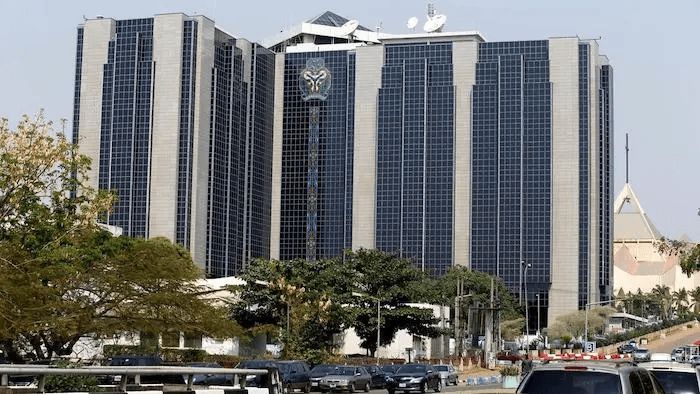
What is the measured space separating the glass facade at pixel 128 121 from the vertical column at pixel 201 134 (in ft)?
22.9

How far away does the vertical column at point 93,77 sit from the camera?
167375 millimetres

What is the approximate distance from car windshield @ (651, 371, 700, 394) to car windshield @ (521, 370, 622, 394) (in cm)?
611

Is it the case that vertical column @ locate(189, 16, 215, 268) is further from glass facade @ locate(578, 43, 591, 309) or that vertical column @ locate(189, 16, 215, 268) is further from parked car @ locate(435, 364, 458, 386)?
parked car @ locate(435, 364, 458, 386)

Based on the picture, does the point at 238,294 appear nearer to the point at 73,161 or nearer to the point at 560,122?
the point at 73,161

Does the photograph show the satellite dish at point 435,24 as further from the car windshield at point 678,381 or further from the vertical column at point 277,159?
the car windshield at point 678,381

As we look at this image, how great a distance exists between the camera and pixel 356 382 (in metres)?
53.1

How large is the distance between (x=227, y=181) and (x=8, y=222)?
131m

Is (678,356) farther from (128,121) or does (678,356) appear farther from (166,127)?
(128,121)

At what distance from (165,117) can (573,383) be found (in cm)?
15285

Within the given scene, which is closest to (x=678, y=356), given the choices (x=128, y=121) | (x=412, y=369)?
(x=412, y=369)

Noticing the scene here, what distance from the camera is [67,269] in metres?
37.9

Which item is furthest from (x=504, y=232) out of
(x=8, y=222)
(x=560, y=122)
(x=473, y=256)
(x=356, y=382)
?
(x=8, y=222)

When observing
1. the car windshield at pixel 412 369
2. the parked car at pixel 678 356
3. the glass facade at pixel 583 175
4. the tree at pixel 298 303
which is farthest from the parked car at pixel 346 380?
the glass facade at pixel 583 175

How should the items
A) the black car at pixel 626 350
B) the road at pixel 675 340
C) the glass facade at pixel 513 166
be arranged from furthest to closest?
the glass facade at pixel 513 166 < the road at pixel 675 340 < the black car at pixel 626 350
